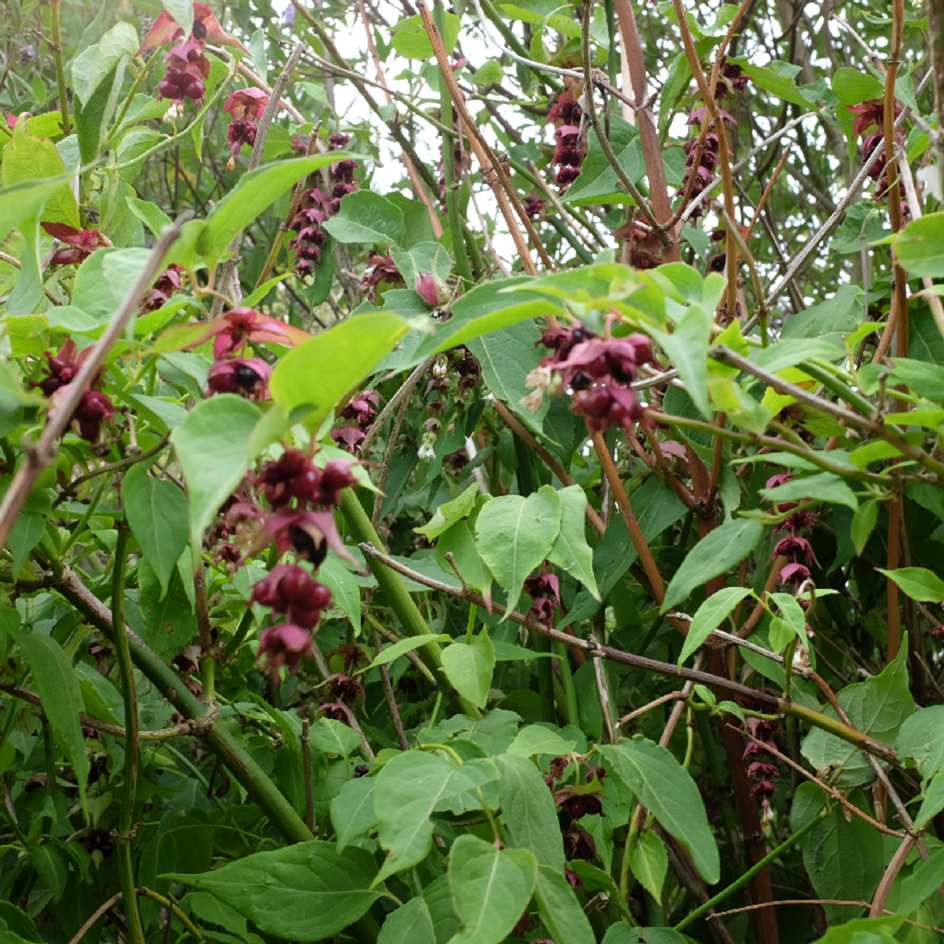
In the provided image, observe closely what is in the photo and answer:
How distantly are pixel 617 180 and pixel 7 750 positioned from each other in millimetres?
744

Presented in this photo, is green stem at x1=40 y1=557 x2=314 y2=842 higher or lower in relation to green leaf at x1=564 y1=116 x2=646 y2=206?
lower

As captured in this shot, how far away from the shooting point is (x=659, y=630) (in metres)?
1.15

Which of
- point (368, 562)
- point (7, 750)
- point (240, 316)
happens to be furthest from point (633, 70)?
point (7, 750)

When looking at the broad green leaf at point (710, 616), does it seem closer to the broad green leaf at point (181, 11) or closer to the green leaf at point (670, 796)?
the green leaf at point (670, 796)

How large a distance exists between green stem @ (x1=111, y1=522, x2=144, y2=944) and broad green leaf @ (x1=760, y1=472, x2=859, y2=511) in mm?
398

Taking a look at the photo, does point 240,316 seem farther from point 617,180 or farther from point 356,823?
point 617,180

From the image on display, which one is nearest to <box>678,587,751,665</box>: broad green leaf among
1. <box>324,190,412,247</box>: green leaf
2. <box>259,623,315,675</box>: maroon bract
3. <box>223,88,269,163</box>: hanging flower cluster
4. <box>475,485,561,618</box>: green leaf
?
<box>475,485,561,618</box>: green leaf

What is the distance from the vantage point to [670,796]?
74 cm

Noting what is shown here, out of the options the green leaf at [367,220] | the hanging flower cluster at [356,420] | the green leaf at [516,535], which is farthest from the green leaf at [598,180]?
the green leaf at [516,535]

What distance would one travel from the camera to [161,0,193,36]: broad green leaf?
83 cm

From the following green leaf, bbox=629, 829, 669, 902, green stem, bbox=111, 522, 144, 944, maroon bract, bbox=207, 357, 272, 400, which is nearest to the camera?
maroon bract, bbox=207, 357, 272, 400

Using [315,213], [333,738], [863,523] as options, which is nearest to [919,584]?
[863,523]

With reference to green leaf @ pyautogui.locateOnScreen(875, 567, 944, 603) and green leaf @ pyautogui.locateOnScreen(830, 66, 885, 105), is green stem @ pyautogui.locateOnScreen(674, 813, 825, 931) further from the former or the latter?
green leaf @ pyautogui.locateOnScreen(830, 66, 885, 105)

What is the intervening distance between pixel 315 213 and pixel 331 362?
722 mm
